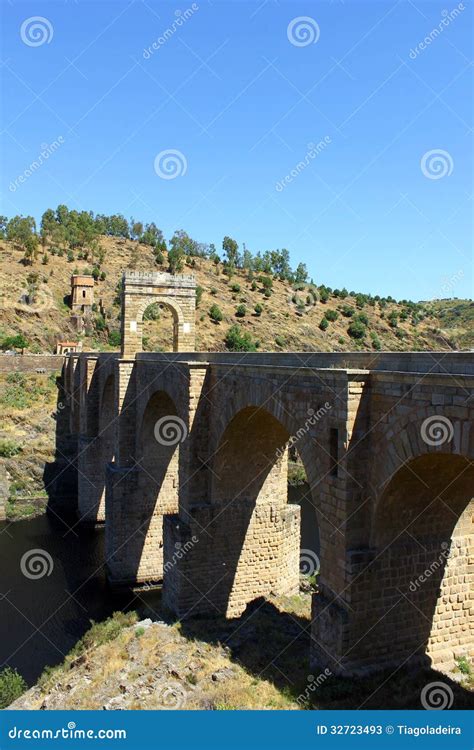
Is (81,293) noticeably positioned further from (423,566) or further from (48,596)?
(423,566)

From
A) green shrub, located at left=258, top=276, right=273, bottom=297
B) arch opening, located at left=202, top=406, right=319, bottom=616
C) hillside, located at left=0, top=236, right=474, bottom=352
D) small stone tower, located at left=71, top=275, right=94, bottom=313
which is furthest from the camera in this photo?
green shrub, located at left=258, top=276, right=273, bottom=297

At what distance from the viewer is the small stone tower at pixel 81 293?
171 ft

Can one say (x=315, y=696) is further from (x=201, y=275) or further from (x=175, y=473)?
(x=201, y=275)

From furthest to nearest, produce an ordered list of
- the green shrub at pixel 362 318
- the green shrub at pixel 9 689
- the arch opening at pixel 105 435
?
the green shrub at pixel 362 318
the arch opening at pixel 105 435
the green shrub at pixel 9 689

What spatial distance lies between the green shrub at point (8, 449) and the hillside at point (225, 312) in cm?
1652

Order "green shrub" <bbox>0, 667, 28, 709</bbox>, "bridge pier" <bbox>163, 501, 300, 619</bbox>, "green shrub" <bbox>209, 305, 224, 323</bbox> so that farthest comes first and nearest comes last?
1. "green shrub" <bbox>209, 305, 224, 323</bbox>
2. "bridge pier" <bbox>163, 501, 300, 619</bbox>
3. "green shrub" <bbox>0, 667, 28, 709</bbox>

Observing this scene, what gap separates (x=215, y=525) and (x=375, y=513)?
6956 mm

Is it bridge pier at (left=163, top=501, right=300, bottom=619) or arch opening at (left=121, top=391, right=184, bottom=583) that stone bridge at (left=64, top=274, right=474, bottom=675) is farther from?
arch opening at (left=121, top=391, right=184, bottom=583)

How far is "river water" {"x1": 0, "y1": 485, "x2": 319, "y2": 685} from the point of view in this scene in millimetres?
15797

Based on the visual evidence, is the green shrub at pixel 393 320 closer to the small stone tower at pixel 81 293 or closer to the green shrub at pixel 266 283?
the green shrub at pixel 266 283

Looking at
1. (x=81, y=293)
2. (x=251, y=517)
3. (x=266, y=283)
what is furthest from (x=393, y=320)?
(x=251, y=517)

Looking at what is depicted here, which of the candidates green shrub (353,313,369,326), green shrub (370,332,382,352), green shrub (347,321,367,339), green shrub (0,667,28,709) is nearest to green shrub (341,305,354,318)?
green shrub (353,313,369,326)

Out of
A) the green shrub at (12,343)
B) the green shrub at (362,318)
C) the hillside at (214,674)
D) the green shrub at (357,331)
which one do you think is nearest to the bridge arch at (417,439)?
the hillside at (214,674)

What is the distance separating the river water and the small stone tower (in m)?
28.7
